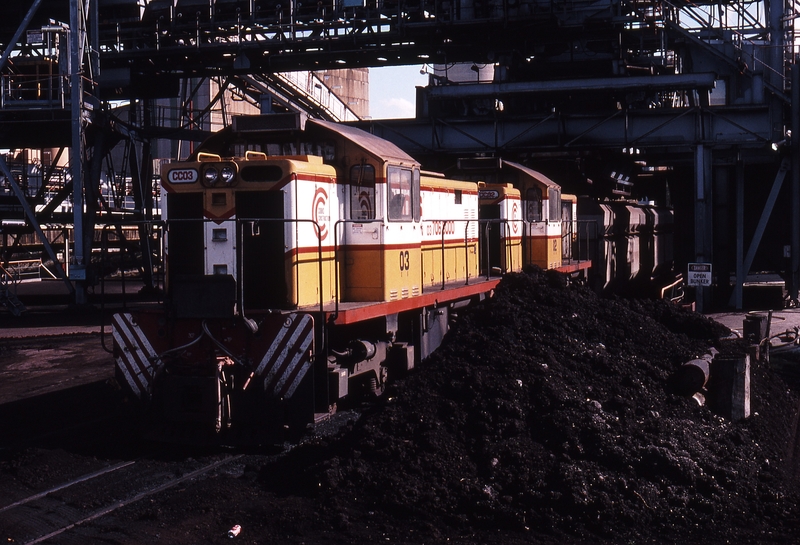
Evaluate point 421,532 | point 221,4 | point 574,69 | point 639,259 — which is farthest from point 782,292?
point 421,532

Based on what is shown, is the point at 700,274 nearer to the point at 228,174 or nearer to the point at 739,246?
the point at 739,246

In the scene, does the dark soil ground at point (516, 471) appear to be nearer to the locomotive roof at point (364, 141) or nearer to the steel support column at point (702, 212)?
the locomotive roof at point (364, 141)

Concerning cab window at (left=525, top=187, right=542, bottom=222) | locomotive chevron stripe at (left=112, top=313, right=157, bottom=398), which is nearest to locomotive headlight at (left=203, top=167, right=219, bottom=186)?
locomotive chevron stripe at (left=112, top=313, right=157, bottom=398)

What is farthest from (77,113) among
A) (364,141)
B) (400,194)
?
(400,194)

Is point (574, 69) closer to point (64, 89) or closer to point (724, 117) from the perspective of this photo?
point (724, 117)

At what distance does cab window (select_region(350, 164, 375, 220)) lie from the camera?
984 centimetres

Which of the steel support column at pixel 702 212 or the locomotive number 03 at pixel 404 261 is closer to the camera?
the locomotive number 03 at pixel 404 261

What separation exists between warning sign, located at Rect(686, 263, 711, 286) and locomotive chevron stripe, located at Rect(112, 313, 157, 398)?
13029 millimetres

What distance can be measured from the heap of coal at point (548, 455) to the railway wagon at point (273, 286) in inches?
31.0

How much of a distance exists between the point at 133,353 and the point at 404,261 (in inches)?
137

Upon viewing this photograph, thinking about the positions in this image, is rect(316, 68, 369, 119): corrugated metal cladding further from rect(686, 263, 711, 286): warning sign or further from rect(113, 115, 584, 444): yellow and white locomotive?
rect(113, 115, 584, 444): yellow and white locomotive

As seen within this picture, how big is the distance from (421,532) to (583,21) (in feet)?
→ 64.3

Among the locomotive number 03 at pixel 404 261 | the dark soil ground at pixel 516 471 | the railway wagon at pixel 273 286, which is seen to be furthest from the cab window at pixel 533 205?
the dark soil ground at pixel 516 471

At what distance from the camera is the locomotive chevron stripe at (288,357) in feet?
27.4
